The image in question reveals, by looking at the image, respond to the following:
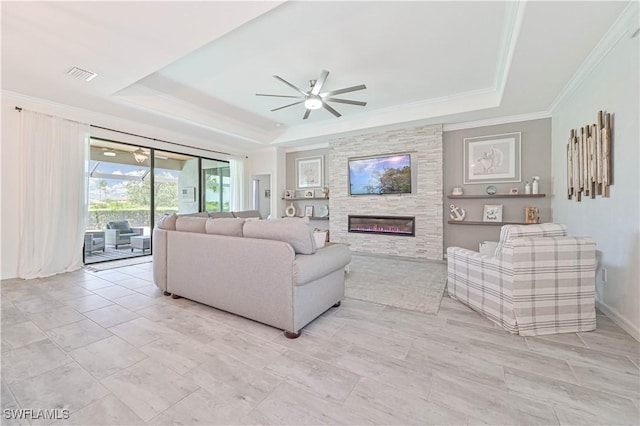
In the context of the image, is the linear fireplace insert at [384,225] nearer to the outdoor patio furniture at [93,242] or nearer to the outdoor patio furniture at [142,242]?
the outdoor patio furniture at [142,242]

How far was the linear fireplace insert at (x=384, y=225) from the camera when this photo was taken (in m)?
5.60

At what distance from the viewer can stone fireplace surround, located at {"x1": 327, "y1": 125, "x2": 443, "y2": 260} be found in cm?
530

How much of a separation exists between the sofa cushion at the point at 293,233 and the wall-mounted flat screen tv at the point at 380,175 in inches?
150

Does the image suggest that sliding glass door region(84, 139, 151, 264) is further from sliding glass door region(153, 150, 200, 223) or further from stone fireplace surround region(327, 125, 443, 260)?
stone fireplace surround region(327, 125, 443, 260)

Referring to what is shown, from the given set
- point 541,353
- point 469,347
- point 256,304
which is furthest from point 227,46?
point 541,353

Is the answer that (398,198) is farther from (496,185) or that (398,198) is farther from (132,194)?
(132,194)

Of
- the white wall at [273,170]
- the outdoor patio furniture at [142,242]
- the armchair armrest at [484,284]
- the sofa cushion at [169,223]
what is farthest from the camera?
the white wall at [273,170]

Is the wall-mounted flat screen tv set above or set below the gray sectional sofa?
above

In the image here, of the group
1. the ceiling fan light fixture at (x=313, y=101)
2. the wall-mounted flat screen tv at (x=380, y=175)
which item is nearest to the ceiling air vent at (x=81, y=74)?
the ceiling fan light fixture at (x=313, y=101)

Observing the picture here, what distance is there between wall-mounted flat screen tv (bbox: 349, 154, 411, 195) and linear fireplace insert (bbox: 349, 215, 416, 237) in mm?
579

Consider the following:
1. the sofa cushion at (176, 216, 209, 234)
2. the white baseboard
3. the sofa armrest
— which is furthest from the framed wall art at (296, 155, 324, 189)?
the white baseboard

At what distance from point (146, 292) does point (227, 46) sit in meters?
3.15

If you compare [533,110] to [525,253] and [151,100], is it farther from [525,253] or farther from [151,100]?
[151,100]

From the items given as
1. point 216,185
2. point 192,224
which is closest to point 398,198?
point 192,224
